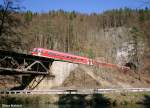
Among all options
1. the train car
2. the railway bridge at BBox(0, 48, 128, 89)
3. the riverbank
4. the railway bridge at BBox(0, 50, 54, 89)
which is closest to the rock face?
the railway bridge at BBox(0, 48, 128, 89)

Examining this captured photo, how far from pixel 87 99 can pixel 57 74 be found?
18.6m

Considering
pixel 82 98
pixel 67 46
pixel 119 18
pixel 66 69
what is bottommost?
pixel 82 98

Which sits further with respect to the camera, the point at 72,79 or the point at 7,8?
the point at 72,79

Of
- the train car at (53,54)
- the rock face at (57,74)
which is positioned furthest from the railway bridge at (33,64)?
the rock face at (57,74)

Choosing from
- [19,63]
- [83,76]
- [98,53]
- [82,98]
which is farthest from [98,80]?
[98,53]

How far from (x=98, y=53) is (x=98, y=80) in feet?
173

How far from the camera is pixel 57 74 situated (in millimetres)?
60406

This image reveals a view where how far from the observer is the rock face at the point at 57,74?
59.2 meters

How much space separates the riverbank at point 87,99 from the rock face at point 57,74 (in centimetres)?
1425

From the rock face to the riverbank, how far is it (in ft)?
46.8

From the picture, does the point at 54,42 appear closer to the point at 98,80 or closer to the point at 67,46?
the point at 67,46

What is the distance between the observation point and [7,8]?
67.7 feet

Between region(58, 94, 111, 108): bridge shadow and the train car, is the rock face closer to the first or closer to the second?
the train car

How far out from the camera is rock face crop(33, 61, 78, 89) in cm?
5916
